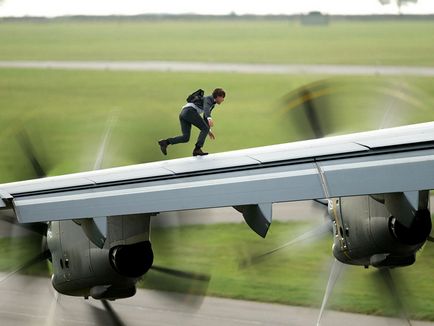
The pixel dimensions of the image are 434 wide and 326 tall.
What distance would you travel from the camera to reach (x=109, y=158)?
134 ft

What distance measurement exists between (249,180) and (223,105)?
147 feet

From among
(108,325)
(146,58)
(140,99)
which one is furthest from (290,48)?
(108,325)

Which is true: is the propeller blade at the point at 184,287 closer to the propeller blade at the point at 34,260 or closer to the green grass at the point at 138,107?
the propeller blade at the point at 34,260

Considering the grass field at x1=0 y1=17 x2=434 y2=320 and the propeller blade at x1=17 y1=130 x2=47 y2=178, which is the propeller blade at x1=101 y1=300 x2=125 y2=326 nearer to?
the grass field at x1=0 y1=17 x2=434 y2=320

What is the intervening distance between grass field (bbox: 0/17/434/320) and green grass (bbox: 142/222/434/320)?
0.13ft

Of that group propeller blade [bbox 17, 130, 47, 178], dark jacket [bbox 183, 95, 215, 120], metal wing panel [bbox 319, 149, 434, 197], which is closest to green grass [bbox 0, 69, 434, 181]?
propeller blade [bbox 17, 130, 47, 178]

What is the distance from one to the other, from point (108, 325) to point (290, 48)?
5252cm

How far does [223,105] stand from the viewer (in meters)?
57.1

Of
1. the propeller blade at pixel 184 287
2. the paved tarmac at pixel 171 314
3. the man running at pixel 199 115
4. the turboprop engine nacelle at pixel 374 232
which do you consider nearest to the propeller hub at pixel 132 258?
the propeller blade at pixel 184 287

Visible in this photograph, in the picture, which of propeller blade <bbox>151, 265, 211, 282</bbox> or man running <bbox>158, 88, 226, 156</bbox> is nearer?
man running <bbox>158, 88, 226, 156</bbox>

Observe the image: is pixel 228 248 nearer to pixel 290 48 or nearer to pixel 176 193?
pixel 176 193

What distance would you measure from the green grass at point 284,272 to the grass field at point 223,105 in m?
0.04

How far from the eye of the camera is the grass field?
2530 cm

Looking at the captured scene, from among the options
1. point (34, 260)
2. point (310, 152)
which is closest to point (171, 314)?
point (34, 260)
